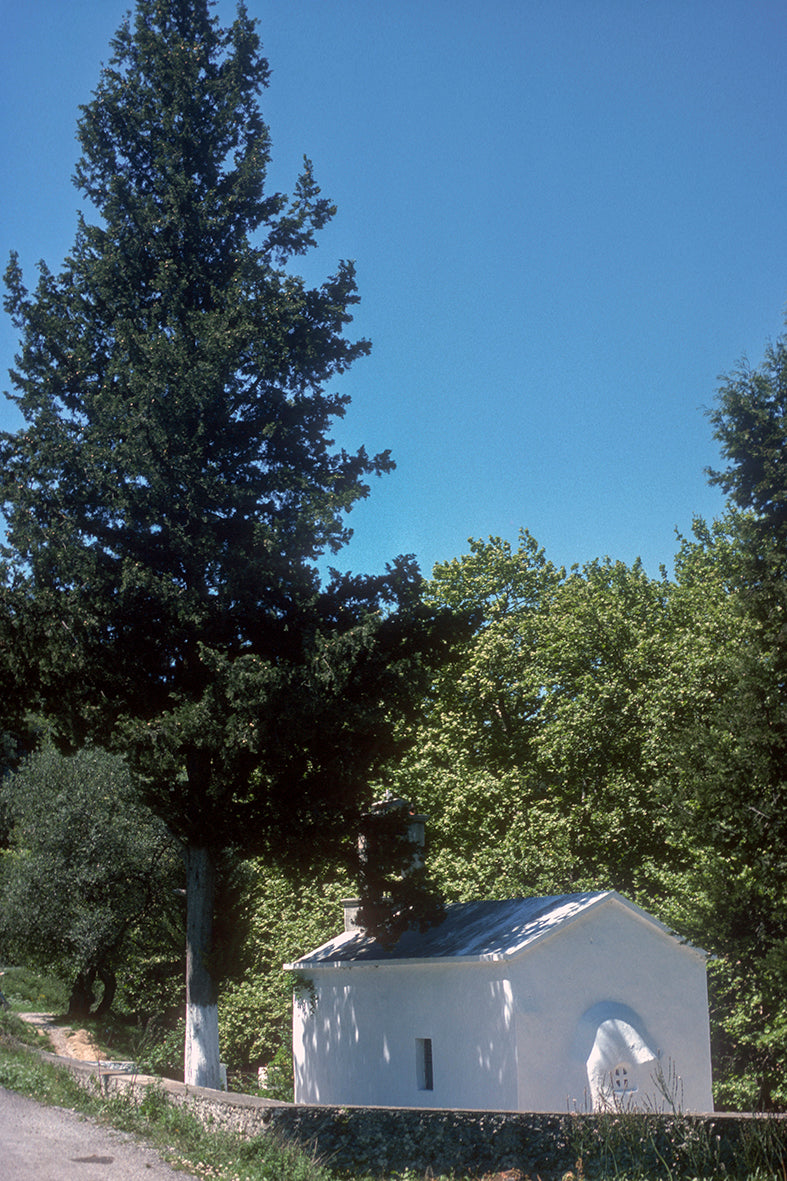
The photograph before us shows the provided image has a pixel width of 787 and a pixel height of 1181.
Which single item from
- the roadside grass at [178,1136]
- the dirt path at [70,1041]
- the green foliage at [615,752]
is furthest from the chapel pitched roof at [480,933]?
the roadside grass at [178,1136]

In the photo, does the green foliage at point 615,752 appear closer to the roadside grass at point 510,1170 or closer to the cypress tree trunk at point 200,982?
the cypress tree trunk at point 200,982

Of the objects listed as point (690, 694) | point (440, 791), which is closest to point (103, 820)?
point (440, 791)

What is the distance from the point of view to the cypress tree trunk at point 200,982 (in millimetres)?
16531

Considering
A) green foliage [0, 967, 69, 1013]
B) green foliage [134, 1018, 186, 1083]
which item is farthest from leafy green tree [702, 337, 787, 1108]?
green foliage [0, 967, 69, 1013]

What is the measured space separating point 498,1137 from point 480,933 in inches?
387

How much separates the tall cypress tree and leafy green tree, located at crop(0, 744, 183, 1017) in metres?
12.7

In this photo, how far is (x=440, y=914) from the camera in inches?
736

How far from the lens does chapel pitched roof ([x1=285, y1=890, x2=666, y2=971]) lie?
58.3ft

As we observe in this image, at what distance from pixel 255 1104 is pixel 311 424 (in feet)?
41.0

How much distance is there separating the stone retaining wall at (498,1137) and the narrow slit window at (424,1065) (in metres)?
9.19

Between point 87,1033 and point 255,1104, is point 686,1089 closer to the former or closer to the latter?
point 255,1104

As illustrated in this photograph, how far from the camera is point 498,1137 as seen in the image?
369 inches

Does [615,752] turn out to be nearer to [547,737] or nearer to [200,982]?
[547,737]

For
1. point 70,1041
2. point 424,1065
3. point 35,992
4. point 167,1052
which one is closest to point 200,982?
point 424,1065
